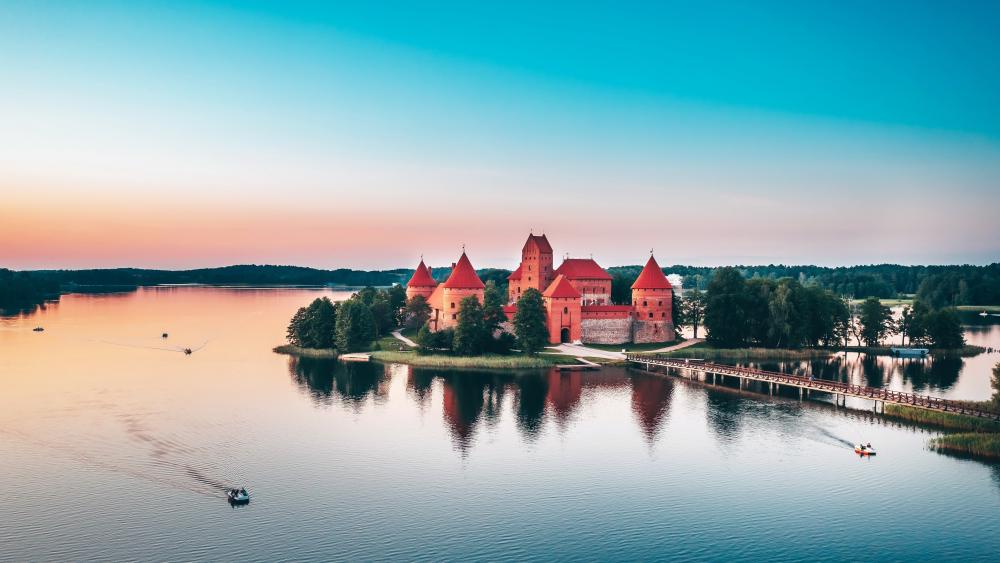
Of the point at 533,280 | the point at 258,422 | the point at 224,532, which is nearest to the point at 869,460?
the point at 224,532

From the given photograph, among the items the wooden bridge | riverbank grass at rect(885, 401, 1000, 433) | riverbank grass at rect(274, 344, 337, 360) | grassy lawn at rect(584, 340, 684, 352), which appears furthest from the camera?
grassy lawn at rect(584, 340, 684, 352)

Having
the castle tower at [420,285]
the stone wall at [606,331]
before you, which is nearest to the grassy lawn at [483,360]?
the stone wall at [606,331]

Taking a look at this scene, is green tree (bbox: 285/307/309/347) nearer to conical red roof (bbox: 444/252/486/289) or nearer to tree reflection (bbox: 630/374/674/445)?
conical red roof (bbox: 444/252/486/289)

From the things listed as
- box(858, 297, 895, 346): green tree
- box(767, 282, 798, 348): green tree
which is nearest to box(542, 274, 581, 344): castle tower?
box(767, 282, 798, 348): green tree

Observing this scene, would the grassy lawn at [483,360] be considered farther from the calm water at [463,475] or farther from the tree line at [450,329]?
the calm water at [463,475]

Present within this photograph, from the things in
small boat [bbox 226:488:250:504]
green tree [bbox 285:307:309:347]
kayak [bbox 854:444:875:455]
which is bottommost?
small boat [bbox 226:488:250:504]
